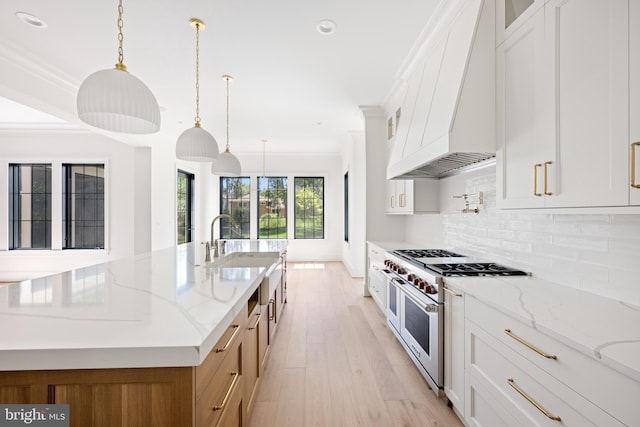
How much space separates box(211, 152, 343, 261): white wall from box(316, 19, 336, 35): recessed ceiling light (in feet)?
16.2

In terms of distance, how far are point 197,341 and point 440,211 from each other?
2932mm

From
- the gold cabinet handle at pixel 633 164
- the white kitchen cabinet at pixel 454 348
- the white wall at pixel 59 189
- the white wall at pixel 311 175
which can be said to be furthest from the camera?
the white wall at pixel 311 175

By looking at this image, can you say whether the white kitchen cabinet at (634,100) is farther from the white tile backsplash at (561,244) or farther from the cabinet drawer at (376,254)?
the cabinet drawer at (376,254)

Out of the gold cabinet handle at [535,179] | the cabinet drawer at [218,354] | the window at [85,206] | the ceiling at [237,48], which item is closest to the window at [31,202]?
the window at [85,206]

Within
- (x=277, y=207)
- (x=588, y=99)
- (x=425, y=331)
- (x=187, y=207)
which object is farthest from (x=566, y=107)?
(x=187, y=207)

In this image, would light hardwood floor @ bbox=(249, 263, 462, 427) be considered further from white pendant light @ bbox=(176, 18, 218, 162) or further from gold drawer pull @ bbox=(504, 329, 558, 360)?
white pendant light @ bbox=(176, 18, 218, 162)

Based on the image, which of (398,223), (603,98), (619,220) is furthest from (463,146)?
(398,223)

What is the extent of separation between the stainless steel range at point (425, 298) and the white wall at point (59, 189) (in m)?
5.12

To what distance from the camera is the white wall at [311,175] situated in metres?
7.38

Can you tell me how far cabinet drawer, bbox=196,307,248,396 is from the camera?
0.91 m

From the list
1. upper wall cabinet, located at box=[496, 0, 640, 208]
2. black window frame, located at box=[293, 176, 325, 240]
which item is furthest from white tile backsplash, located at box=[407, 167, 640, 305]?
black window frame, located at box=[293, 176, 325, 240]

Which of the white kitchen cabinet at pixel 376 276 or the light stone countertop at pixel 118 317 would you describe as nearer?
the light stone countertop at pixel 118 317

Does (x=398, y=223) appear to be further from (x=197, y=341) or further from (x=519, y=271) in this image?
(x=197, y=341)

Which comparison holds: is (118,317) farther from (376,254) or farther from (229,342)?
(376,254)
